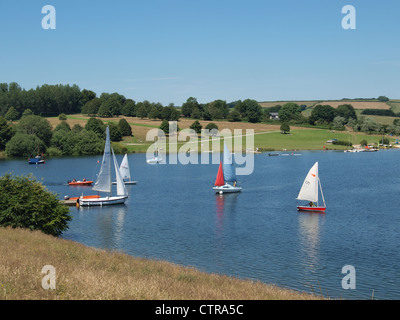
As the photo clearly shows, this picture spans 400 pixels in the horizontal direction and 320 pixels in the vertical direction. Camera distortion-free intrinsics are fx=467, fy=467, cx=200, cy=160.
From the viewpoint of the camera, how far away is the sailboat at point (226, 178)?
76.8m

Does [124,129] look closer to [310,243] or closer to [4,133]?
[4,133]

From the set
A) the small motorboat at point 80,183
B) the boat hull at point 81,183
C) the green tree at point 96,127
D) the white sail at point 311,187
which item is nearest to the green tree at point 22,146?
the green tree at point 96,127

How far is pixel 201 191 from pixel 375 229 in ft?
117

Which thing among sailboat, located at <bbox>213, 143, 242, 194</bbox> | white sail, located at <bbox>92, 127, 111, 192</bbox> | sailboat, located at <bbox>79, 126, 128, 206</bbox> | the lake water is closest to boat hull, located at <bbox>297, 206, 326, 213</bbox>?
the lake water

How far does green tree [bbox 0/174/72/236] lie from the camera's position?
131 feet

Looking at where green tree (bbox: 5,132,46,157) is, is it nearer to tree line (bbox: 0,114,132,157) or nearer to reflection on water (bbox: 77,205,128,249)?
tree line (bbox: 0,114,132,157)

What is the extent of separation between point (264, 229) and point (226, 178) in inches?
1131

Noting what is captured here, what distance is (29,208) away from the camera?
40.3 metres

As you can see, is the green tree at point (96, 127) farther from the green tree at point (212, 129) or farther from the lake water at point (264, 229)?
the lake water at point (264, 229)

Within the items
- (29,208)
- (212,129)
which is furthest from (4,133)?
(29,208)

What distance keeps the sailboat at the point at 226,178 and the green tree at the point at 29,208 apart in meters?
37.1

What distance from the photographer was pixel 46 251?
28.9 m
